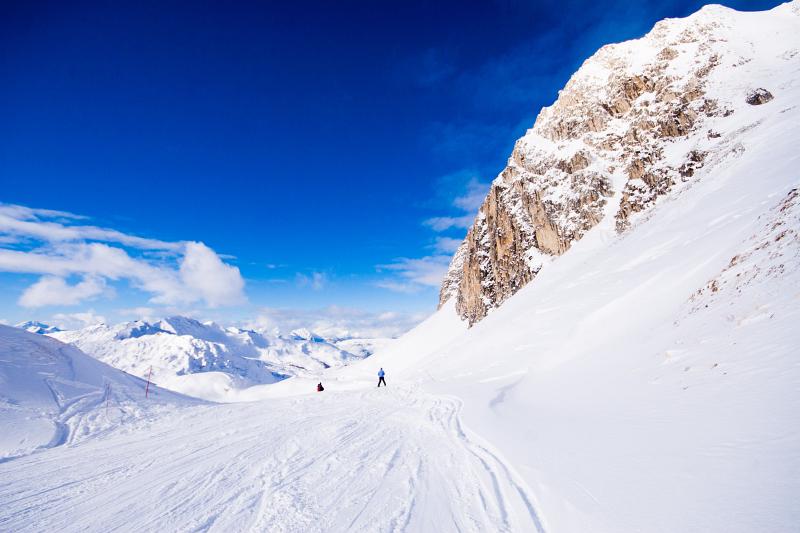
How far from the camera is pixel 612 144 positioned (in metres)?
71.6

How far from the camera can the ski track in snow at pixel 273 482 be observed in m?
4.87

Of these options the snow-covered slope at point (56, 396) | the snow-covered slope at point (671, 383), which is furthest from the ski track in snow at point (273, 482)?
the snow-covered slope at point (56, 396)

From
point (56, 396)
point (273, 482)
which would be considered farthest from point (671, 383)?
point (56, 396)

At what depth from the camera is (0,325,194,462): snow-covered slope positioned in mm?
10562

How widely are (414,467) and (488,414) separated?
5.08 metres

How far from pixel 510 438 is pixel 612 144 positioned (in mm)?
80160

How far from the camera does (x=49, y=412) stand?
1244 cm

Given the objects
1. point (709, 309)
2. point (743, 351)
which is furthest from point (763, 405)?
point (709, 309)

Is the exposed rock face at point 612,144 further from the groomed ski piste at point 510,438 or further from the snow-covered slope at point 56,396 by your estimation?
the snow-covered slope at point 56,396

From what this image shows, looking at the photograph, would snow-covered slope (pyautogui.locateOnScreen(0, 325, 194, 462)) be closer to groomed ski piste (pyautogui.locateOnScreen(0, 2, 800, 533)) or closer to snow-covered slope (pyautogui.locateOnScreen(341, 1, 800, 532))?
groomed ski piste (pyautogui.locateOnScreen(0, 2, 800, 533))

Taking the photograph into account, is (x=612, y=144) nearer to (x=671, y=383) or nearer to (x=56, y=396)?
(x=671, y=383)

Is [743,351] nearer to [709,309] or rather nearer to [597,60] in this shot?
[709,309]

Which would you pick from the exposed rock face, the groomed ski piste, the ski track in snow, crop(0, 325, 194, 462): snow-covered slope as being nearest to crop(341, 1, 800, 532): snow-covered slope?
the groomed ski piste

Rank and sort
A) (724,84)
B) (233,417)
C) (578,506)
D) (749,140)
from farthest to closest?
(724,84), (749,140), (233,417), (578,506)
